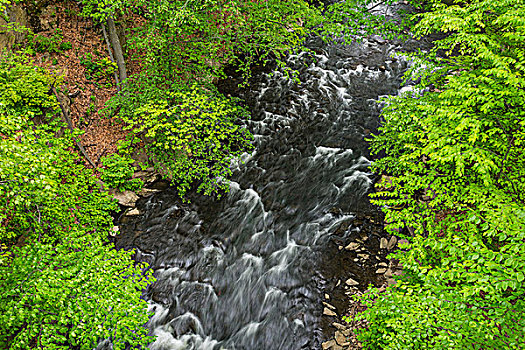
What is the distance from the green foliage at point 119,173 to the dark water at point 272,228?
858 mm

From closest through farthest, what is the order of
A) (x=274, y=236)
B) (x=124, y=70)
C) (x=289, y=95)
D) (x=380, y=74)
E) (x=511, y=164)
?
(x=511, y=164) → (x=274, y=236) → (x=124, y=70) → (x=289, y=95) → (x=380, y=74)

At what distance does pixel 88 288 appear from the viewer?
4992 millimetres

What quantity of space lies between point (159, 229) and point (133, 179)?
2.12m

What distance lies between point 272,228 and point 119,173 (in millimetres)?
5336

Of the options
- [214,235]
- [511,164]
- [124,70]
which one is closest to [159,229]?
[214,235]

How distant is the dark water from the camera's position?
23.1 feet

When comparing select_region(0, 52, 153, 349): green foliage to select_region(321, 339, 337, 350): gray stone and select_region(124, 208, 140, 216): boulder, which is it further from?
select_region(321, 339, 337, 350): gray stone

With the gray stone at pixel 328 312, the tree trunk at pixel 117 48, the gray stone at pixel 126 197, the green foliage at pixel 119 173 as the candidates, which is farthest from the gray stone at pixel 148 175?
the gray stone at pixel 328 312

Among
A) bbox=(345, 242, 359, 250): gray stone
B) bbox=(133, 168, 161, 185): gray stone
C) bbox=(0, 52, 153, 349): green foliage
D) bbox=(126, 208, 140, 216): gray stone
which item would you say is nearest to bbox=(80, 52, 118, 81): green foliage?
bbox=(133, 168, 161, 185): gray stone

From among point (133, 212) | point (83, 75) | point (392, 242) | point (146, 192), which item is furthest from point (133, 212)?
point (392, 242)

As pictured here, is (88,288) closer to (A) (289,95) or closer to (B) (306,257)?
(B) (306,257)

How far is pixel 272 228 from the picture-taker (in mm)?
9305

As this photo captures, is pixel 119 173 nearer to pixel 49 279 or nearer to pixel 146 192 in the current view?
pixel 146 192

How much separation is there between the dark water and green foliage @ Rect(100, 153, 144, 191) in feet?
2.81
